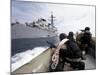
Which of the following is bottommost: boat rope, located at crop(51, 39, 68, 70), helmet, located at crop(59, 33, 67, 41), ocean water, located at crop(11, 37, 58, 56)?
boat rope, located at crop(51, 39, 68, 70)

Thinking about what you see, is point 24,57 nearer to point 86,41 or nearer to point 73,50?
point 73,50

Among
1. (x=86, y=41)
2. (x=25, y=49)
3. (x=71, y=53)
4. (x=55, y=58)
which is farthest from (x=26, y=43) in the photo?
(x=86, y=41)

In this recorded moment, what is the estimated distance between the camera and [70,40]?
2.34 metres

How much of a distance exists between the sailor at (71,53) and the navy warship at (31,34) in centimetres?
16

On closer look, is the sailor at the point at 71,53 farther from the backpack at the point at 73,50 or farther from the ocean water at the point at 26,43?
the ocean water at the point at 26,43

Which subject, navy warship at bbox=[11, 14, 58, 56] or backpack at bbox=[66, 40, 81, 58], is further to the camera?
backpack at bbox=[66, 40, 81, 58]

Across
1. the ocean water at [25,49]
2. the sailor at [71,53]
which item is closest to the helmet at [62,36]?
the sailor at [71,53]

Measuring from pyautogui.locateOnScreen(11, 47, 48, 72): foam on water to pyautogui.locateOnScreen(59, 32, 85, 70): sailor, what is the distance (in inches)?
9.7

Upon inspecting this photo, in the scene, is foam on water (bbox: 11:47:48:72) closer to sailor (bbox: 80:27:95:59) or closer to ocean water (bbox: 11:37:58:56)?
ocean water (bbox: 11:37:58:56)

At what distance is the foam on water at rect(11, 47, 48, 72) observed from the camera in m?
2.12

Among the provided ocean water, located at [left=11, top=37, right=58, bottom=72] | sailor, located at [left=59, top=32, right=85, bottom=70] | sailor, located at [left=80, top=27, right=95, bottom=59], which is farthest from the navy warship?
sailor, located at [left=80, top=27, right=95, bottom=59]

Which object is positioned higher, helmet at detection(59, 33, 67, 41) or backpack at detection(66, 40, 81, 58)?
helmet at detection(59, 33, 67, 41)

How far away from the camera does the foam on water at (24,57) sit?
2.12 meters
